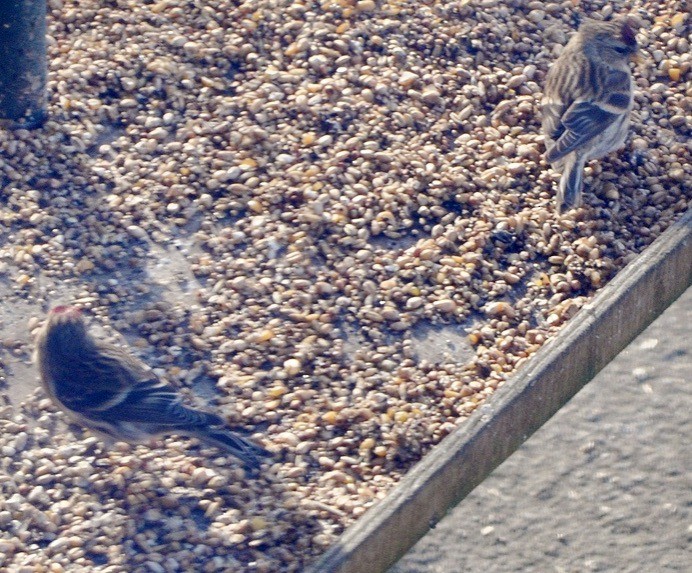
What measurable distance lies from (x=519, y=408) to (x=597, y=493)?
77 cm

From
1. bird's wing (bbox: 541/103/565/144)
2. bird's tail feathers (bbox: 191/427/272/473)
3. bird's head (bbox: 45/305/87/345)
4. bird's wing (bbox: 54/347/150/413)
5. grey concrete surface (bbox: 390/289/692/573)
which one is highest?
bird's wing (bbox: 541/103/565/144)

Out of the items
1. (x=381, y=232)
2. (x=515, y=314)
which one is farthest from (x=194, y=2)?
(x=515, y=314)

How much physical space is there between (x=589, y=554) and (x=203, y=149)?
8.76 ft

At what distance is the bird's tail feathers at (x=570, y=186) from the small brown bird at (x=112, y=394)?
1991 millimetres

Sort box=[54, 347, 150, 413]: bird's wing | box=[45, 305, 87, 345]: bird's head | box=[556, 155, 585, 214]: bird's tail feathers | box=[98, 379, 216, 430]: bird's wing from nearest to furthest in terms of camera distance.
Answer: box=[98, 379, 216, 430]: bird's wing → box=[54, 347, 150, 413]: bird's wing → box=[45, 305, 87, 345]: bird's head → box=[556, 155, 585, 214]: bird's tail feathers

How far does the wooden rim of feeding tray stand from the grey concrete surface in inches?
17.3

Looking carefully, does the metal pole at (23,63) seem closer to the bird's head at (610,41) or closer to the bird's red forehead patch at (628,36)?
the bird's head at (610,41)

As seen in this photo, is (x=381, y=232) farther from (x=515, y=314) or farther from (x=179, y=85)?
(x=179, y=85)

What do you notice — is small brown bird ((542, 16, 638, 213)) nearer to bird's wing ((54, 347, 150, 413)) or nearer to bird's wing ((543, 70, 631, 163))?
bird's wing ((543, 70, 631, 163))

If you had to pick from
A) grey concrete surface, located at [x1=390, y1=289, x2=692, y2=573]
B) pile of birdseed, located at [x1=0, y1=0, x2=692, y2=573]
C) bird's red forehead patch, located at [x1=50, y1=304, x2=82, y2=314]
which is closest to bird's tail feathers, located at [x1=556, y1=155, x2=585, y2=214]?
pile of birdseed, located at [x1=0, y1=0, x2=692, y2=573]

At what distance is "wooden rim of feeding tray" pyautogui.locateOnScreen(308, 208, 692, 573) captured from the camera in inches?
161

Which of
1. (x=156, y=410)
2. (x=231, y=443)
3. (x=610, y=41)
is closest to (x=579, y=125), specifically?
(x=610, y=41)

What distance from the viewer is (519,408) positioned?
457cm

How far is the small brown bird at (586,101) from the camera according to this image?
5.71 m
